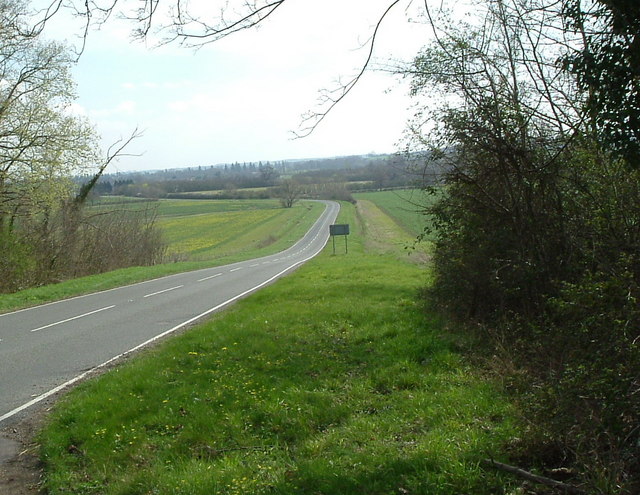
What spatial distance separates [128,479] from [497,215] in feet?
21.4

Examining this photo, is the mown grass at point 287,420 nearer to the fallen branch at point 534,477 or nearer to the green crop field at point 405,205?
the fallen branch at point 534,477

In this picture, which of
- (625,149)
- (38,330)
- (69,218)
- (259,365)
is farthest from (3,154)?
(625,149)

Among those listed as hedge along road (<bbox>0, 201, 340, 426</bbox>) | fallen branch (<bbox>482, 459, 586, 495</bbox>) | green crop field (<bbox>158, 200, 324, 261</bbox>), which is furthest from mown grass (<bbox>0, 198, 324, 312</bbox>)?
fallen branch (<bbox>482, 459, 586, 495</bbox>)

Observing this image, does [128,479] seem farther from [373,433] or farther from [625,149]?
[625,149]

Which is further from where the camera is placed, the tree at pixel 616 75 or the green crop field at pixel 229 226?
the green crop field at pixel 229 226

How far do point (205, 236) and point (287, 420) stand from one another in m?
68.4

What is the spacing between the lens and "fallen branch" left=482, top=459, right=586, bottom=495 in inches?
161

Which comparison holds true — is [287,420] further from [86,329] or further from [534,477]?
[86,329]

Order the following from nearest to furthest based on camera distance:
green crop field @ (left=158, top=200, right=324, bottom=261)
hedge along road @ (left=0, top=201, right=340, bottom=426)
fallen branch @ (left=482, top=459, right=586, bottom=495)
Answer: fallen branch @ (left=482, top=459, right=586, bottom=495) → hedge along road @ (left=0, top=201, right=340, bottom=426) → green crop field @ (left=158, top=200, right=324, bottom=261)

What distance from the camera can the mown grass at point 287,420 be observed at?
5223mm

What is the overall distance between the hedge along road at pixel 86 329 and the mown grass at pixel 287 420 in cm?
85

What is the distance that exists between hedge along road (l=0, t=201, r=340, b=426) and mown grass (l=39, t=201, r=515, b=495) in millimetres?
848

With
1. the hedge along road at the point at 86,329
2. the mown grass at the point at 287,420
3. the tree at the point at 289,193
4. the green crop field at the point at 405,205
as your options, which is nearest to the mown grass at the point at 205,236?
the tree at the point at 289,193

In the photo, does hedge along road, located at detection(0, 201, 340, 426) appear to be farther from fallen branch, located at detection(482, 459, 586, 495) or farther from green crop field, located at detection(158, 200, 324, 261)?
green crop field, located at detection(158, 200, 324, 261)
